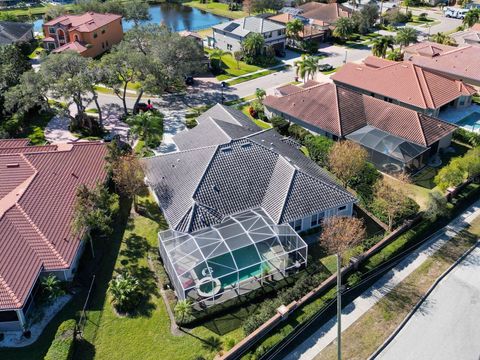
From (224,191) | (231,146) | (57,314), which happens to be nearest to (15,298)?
(57,314)

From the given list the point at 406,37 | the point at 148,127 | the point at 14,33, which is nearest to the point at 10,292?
the point at 148,127

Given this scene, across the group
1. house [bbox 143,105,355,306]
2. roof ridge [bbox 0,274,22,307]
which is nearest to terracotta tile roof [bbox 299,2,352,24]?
house [bbox 143,105,355,306]

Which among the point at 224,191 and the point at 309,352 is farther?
the point at 224,191

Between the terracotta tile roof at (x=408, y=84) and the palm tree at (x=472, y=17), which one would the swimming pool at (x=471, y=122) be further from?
the palm tree at (x=472, y=17)

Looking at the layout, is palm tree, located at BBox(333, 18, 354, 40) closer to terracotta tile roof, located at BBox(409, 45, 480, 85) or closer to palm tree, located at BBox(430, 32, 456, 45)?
palm tree, located at BBox(430, 32, 456, 45)

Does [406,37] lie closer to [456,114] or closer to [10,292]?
[456,114]

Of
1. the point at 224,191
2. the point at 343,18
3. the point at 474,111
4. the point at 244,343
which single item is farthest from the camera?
the point at 343,18

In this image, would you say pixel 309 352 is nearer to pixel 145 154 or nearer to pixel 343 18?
pixel 145 154
